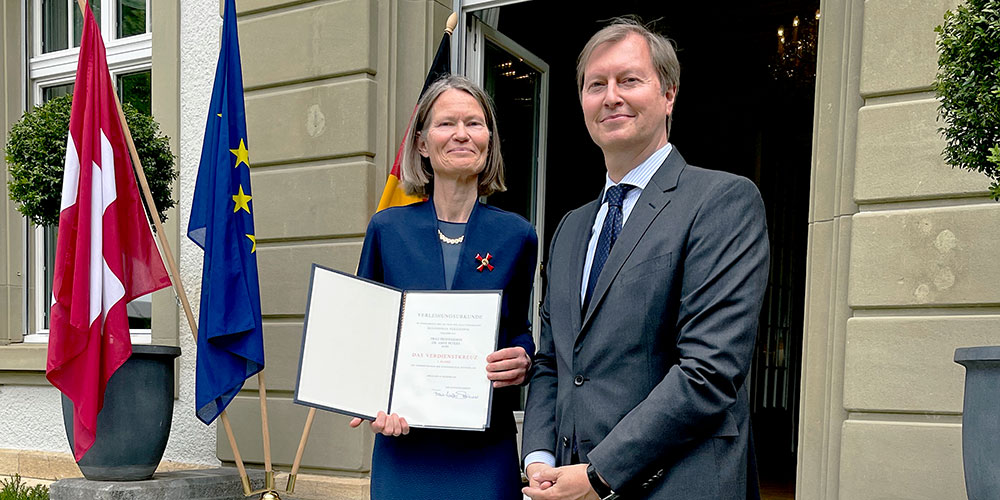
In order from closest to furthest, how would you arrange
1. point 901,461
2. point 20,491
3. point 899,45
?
point 901,461 < point 899,45 < point 20,491

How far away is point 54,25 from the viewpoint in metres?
6.34

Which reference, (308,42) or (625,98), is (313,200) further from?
(625,98)

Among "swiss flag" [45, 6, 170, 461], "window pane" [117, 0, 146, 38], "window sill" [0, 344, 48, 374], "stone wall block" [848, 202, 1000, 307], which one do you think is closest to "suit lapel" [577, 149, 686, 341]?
"stone wall block" [848, 202, 1000, 307]

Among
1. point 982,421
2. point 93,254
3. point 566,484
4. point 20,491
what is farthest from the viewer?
point 20,491

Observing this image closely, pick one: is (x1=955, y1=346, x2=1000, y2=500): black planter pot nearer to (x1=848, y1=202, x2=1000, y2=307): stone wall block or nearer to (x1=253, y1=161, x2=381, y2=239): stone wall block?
(x1=848, y1=202, x2=1000, y2=307): stone wall block

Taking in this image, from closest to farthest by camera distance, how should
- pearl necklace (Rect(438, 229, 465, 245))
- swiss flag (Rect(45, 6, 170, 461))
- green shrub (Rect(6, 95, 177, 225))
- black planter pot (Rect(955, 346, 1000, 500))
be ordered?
1. black planter pot (Rect(955, 346, 1000, 500))
2. pearl necklace (Rect(438, 229, 465, 245))
3. swiss flag (Rect(45, 6, 170, 461))
4. green shrub (Rect(6, 95, 177, 225))

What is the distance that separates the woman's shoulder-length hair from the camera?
8.31ft

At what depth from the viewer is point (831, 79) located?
362 cm

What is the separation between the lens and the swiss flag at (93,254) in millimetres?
3820

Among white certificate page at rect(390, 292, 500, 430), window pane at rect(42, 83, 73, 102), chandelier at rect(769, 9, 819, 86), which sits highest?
chandelier at rect(769, 9, 819, 86)

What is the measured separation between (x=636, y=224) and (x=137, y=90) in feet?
16.0

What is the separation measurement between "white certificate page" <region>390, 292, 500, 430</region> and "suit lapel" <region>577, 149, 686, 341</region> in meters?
0.48

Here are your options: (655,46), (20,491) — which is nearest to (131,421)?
(20,491)

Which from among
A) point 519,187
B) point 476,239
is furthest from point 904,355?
point 519,187
